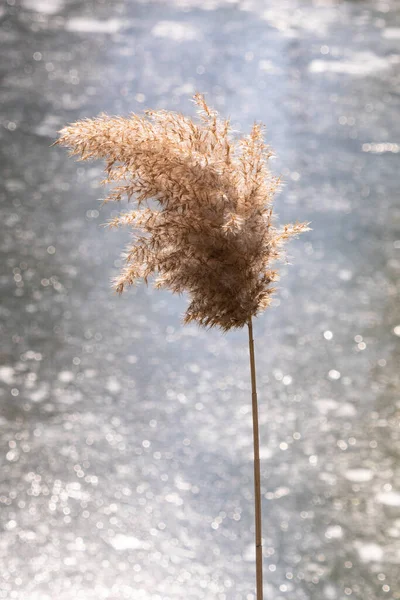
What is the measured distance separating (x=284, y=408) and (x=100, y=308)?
790mm

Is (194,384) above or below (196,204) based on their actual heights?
below

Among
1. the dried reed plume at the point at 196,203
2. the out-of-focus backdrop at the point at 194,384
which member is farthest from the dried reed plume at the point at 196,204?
the out-of-focus backdrop at the point at 194,384

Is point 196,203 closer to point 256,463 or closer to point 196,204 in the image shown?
point 196,204

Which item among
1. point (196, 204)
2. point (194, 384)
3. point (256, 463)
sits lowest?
point (194, 384)

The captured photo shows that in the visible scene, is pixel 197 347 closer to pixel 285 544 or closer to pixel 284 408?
pixel 284 408

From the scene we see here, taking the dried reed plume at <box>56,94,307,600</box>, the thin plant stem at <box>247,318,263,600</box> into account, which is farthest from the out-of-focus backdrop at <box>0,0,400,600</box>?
the dried reed plume at <box>56,94,307,600</box>

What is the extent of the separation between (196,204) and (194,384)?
1.73 meters

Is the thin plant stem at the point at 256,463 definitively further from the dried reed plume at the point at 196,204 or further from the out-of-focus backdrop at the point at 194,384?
the out-of-focus backdrop at the point at 194,384

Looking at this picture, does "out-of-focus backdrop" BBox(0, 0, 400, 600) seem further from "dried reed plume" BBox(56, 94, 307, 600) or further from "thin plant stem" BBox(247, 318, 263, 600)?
"dried reed plume" BBox(56, 94, 307, 600)

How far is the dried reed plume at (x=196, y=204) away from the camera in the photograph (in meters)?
0.92

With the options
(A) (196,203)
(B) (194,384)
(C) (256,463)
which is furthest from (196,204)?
Answer: (B) (194,384)

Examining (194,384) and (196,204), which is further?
(194,384)

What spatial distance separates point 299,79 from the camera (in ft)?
16.2

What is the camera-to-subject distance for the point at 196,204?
0.94 m
